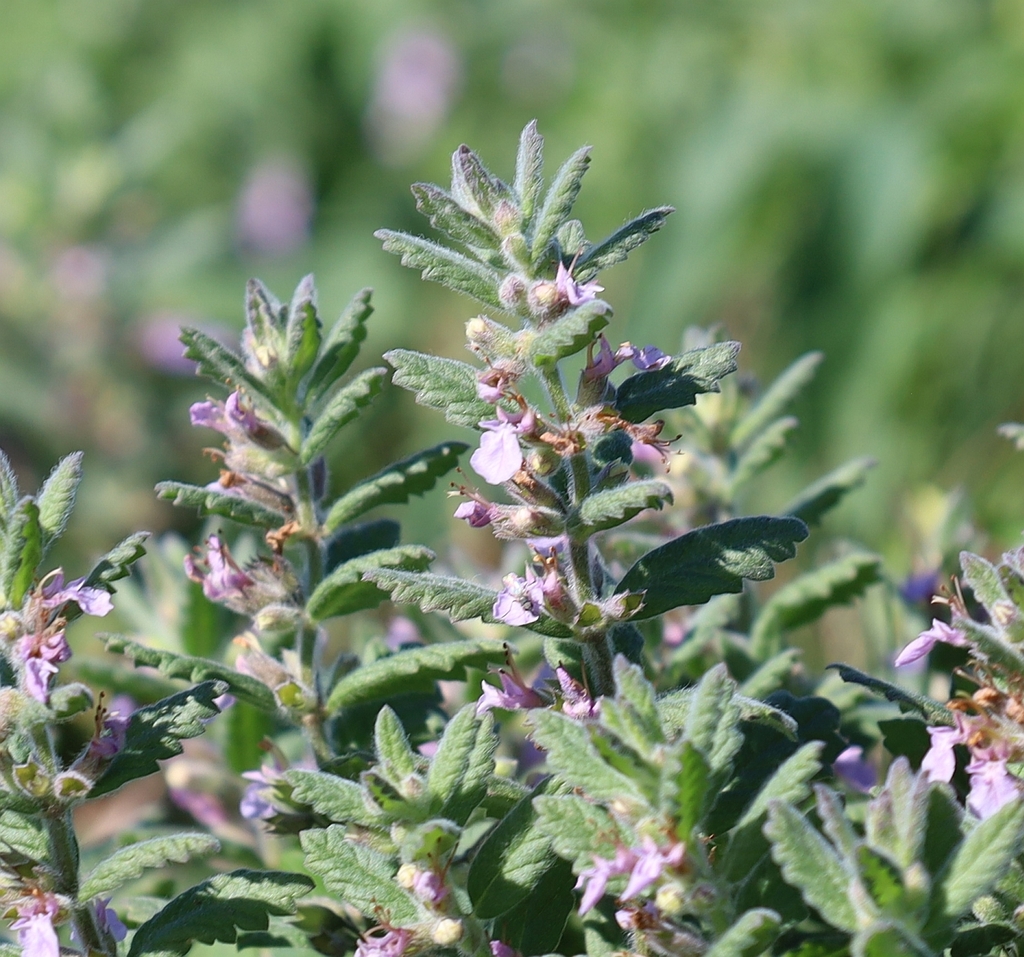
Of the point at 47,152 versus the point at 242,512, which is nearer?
the point at 242,512

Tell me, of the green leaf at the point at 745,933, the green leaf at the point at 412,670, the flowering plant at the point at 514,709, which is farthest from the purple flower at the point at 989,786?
the green leaf at the point at 412,670

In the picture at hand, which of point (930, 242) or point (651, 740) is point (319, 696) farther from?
point (930, 242)

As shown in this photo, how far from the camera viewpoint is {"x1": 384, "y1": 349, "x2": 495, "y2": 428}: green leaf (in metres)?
1.21

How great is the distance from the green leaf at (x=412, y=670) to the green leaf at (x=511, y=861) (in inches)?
7.3

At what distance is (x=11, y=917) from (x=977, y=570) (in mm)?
884

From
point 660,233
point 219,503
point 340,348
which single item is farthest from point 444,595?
point 660,233

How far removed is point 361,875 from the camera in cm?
113

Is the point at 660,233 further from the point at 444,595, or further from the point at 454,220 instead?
the point at 444,595

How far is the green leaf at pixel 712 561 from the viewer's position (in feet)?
4.06

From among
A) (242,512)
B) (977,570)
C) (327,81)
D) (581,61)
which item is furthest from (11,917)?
(327,81)

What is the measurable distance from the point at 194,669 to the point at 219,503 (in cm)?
16

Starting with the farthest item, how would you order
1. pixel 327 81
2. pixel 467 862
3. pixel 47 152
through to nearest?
pixel 327 81
pixel 47 152
pixel 467 862

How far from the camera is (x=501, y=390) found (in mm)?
1198

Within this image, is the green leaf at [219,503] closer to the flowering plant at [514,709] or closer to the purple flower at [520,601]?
the flowering plant at [514,709]
